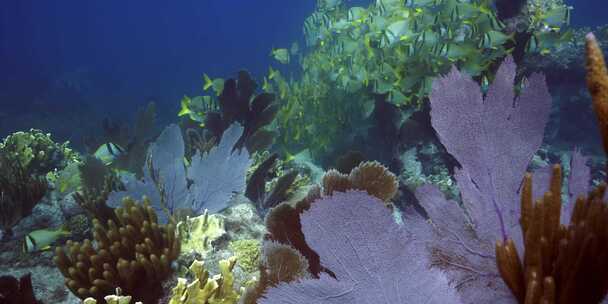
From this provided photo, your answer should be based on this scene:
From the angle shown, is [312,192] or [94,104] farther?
[94,104]

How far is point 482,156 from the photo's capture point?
1.78 m

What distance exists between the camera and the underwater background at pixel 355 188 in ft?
4.35

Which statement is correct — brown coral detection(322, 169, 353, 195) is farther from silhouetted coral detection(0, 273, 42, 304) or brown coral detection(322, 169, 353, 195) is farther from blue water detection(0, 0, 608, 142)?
blue water detection(0, 0, 608, 142)

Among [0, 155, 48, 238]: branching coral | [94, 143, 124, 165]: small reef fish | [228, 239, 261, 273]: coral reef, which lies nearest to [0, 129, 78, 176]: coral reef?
[94, 143, 124, 165]: small reef fish

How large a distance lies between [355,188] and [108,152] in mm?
4496

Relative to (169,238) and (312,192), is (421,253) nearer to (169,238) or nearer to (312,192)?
(312,192)

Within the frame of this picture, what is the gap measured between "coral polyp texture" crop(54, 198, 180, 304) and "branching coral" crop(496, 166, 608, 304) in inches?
87.7

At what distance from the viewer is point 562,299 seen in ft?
4.05

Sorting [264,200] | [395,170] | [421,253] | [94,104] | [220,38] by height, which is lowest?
[395,170]

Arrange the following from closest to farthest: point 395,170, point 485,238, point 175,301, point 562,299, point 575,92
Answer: point 562,299, point 485,238, point 175,301, point 395,170, point 575,92

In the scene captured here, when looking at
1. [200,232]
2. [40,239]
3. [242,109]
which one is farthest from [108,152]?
[200,232]

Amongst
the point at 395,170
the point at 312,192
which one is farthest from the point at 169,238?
the point at 395,170

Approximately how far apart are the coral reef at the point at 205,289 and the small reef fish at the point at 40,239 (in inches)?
67.6

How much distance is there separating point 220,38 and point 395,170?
283ft
